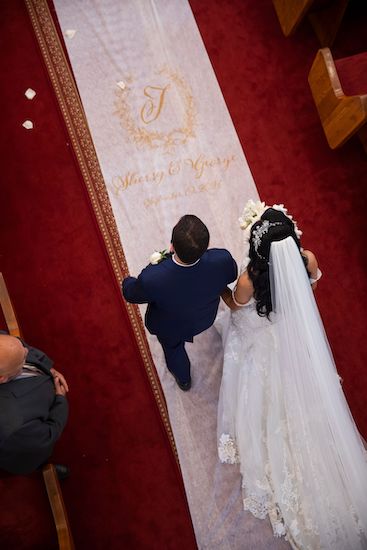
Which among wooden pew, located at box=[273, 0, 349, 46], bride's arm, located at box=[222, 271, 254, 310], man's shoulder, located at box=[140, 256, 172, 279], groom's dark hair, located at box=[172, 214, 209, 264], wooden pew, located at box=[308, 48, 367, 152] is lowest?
bride's arm, located at box=[222, 271, 254, 310]

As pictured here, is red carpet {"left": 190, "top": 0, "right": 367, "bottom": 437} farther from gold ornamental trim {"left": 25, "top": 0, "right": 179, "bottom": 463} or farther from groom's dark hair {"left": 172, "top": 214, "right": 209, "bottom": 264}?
groom's dark hair {"left": 172, "top": 214, "right": 209, "bottom": 264}

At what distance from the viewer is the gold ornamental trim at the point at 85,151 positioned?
3.05 meters

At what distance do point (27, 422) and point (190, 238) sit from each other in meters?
1.06

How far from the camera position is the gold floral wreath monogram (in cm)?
355

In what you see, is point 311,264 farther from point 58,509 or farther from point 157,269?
point 58,509

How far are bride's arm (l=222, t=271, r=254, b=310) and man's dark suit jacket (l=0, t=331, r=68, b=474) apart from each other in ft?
3.42

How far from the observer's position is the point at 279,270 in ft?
6.85

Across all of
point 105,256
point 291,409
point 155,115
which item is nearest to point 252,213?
point 291,409

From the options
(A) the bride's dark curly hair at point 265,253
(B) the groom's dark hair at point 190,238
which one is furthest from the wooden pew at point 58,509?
(A) the bride's dark curly hair at point 265,253

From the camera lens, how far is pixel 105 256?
326cm

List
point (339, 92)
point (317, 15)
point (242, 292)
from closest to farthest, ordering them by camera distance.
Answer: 1. point (242, 292)
2. point (339, 92)
3. point (317, 15)

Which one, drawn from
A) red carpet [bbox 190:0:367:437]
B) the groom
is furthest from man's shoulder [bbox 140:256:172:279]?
red carpet [bbox 190:0:367:437]

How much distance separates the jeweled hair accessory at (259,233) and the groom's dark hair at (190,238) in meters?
0.33

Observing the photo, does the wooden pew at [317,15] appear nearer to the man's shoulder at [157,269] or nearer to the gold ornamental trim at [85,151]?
the gold ornamental trim at [85,151]
